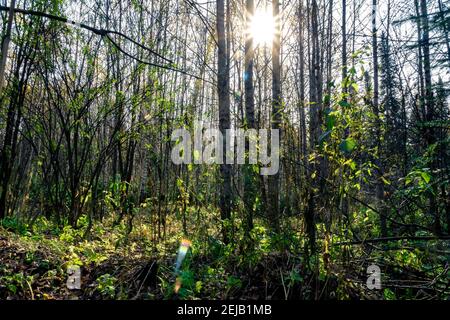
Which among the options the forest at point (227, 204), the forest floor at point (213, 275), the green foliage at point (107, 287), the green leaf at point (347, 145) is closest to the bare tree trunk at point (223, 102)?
the forest at point (227, 204)

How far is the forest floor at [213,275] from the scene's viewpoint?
2688 millimetres

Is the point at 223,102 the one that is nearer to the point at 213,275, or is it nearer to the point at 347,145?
the point at 213,275

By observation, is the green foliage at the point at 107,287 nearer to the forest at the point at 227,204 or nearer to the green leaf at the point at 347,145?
the forest at the point at 227,204

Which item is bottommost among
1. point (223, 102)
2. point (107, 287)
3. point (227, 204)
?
point (107, 287)

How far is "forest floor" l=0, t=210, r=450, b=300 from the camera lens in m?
2.69

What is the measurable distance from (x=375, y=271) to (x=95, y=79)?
5.54 metres

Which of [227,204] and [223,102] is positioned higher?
[223,102]

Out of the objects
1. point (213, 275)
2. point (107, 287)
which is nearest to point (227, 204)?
point (213, 275)

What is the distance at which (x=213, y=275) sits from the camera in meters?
3.21

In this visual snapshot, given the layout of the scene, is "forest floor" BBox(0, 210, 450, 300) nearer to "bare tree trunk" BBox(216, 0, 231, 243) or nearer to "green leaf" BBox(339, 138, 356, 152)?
"bare tree trunk" BBox(216, 0, 231, 243)

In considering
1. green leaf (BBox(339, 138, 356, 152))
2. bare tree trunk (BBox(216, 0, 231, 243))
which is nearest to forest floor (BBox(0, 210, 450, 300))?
bare tree trunk (BBox(216, 0, 231, 243))

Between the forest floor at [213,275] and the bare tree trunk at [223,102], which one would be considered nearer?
the forest floor at [213,275]
